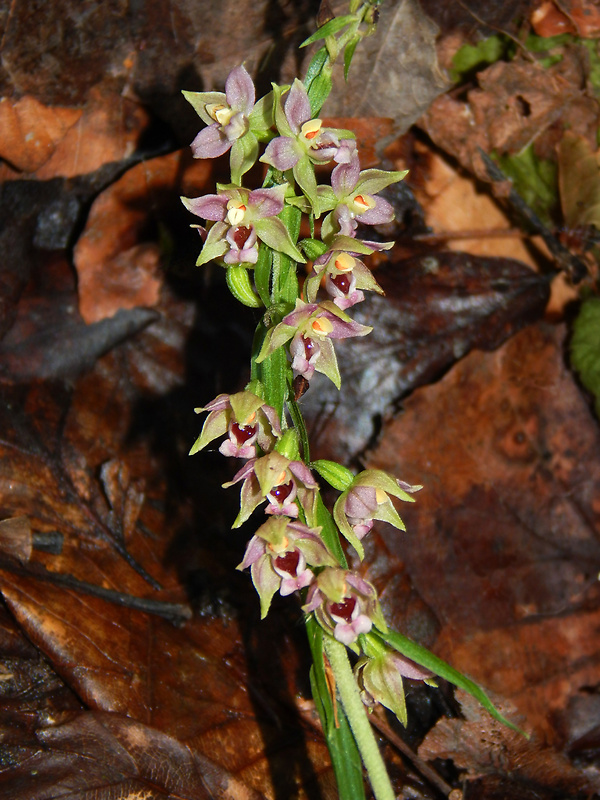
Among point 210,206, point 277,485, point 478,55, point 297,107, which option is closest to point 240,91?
point 297,107

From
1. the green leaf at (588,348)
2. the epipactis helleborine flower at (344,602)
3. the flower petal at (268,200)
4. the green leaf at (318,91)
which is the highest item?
the green leaf at (318,91)

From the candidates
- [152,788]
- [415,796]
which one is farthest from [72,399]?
[415,796]

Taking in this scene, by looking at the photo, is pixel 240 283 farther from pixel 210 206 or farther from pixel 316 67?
pixel 316 67

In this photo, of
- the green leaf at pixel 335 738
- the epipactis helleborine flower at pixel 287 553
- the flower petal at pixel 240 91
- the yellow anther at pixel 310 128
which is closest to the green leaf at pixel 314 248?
the yellow anther at pixel 310 128

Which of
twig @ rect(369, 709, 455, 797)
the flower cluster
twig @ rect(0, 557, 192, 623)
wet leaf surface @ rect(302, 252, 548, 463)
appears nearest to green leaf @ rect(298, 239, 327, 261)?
the flower cluster

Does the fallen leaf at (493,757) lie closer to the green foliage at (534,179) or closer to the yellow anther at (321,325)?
the yellow anther at (321,325)

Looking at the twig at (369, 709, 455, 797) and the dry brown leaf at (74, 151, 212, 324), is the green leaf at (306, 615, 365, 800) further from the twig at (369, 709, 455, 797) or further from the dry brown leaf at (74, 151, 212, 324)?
the dry brown leaf at (74, 151, 212, 324)

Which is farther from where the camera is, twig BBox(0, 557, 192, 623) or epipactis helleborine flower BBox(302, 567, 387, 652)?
twig BBox(0, 557, 192, 623)
